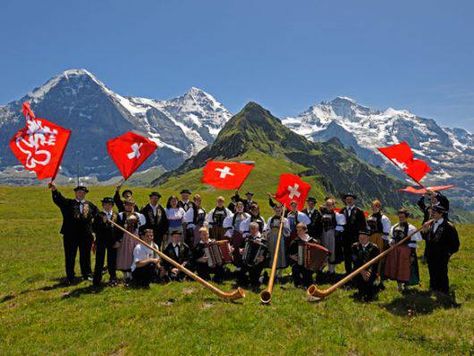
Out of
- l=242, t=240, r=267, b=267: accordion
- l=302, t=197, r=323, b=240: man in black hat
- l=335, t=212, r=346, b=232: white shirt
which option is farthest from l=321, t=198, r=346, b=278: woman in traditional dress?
l=242, t=240, r=267, b=267: accordion

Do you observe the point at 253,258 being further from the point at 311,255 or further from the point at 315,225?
the point at 315,225

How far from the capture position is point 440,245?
1638 cm

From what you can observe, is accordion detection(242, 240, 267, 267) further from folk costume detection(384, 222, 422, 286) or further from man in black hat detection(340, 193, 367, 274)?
folk costume detection(384, 222, 422, 286)

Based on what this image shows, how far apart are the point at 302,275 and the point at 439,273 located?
16.8ft

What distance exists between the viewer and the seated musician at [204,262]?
18391 millimetres

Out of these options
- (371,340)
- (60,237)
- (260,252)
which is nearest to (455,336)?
(371,340)

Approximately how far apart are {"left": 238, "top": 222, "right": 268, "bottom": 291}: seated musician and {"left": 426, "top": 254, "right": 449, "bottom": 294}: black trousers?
6.35m

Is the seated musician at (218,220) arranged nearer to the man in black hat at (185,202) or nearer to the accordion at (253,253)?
the man in black hat at (185,202)

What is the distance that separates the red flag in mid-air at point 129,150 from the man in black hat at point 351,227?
892cm

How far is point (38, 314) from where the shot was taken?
1493cm

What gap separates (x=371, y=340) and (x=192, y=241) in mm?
10552

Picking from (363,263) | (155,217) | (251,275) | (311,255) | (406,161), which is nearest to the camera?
(363,263)

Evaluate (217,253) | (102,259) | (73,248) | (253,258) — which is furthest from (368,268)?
(73,248)

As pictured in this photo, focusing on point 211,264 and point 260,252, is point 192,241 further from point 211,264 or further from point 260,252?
point 260,252
